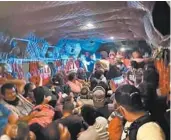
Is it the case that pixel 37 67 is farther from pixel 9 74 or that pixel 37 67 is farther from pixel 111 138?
pixel 111 138

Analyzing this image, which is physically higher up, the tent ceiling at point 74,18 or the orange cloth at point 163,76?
the tent ceiling at point 74,18

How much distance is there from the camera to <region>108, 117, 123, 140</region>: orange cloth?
4.68 feet

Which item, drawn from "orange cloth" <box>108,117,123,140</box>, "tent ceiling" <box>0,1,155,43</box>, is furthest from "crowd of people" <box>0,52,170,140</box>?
"tent ceiling" <box>0,1,155,43</box>

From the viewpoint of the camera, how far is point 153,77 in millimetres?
1416

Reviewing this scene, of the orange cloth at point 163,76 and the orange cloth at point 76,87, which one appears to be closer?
the orange cloth at point 163,76

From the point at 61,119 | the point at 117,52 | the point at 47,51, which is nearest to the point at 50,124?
the point at 61,119

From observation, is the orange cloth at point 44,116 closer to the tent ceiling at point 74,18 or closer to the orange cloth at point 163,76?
the tent ceiling at point 74,18

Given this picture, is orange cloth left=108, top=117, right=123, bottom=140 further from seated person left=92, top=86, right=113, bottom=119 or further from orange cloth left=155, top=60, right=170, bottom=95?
orange cloth left=155, top=60, right=170, bottom=95

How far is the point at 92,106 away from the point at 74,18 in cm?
41

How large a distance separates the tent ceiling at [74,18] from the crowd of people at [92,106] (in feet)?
0.47

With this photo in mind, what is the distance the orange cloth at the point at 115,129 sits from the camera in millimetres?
1428

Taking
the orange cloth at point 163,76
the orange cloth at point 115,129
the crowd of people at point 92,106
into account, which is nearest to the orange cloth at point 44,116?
the crowd of people at point 92,106

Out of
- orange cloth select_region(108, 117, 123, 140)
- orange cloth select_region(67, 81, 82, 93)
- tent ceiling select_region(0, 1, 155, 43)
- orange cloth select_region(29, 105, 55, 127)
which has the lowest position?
orange cloth select_region(108, 117, 123, 140)

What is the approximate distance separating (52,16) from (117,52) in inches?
14.2
